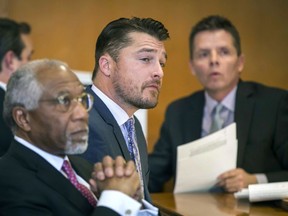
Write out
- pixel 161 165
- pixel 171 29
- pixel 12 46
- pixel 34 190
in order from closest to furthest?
pixel 34 190
pixel 161 165
pixel 12 46
pixel 171 29

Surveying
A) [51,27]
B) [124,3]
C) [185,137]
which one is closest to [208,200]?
[185,137]

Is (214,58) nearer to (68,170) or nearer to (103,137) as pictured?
(103,137)

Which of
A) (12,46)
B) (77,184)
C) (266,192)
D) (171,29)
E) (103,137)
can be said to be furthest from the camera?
(171,29)

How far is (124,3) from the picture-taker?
10.7 ft

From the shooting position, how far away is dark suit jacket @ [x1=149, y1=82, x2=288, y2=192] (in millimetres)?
2994

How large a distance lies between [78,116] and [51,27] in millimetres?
1985

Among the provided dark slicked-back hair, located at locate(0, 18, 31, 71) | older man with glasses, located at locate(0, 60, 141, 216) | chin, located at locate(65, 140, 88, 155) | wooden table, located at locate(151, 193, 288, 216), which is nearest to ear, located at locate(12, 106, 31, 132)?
older man with glasses, located at locate(0, 60, 141, 216)

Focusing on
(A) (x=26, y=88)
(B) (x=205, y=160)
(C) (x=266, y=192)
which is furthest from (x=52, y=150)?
(B) (x=205, y=160)

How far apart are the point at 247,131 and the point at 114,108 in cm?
127

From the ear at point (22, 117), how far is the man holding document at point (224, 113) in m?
1.62

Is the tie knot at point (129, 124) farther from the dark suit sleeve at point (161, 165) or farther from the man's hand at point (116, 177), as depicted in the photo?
the dark suit sleeve at point (161, 165)

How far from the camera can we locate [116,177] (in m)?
1.50

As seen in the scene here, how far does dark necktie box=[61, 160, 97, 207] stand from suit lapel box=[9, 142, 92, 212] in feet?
0.13

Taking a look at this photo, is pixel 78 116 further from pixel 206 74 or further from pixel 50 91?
pixel 206 74
